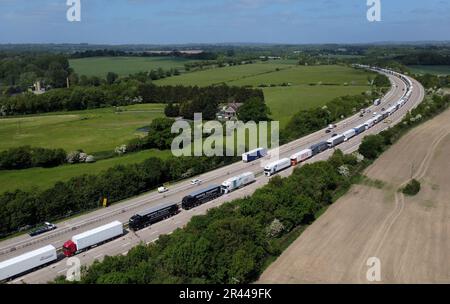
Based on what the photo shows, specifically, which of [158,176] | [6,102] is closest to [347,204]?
[158,176]

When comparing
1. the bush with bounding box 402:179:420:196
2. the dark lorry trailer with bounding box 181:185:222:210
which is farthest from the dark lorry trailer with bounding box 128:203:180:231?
the bush with bounding box 402:179:420:196

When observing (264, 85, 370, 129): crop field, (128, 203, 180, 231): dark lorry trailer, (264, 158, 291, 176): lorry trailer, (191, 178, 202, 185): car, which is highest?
A: (264, 85, 370, 129): crop field

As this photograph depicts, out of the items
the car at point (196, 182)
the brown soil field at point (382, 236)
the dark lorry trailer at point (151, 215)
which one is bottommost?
the brown soil field at point (382, 236)

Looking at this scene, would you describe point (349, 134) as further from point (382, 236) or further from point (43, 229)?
point (43, 229)

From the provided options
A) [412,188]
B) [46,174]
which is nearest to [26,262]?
[46,174]

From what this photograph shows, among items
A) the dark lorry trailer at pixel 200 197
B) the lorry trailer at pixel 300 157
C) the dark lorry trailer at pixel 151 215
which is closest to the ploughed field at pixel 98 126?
the dark lorry trailer at pixel 151 215

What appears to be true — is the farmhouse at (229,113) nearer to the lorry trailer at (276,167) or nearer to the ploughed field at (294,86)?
the ploughed field at (294,86)

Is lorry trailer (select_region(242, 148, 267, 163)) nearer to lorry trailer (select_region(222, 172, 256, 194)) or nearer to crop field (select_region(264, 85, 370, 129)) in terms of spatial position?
lorry trailer (select_region(222, 172, 256, 194))
